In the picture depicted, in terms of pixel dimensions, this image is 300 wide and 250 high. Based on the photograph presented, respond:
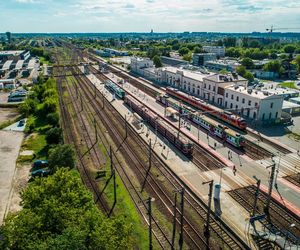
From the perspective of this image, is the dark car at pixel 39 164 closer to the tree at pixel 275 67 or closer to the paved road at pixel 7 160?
the paved road at pixel 7 160

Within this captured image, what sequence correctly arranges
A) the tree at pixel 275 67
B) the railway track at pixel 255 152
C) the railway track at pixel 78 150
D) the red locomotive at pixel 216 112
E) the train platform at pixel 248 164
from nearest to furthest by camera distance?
1. the railway track at pixel 78 150
2. the train platform at pixel 248 164
3. the railway track at pixel 255 152
4. the red locomotive at pixel 216 112
5. the tree at pixel 275 67

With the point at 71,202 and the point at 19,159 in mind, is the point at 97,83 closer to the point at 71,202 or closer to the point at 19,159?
the point at 19,159

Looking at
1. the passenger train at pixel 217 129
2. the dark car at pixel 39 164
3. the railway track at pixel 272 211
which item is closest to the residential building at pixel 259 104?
the passenger train at pixel 217 129

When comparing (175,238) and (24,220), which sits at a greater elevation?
(24,220)

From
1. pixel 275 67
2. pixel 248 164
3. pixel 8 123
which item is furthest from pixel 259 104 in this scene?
pixel 275 67

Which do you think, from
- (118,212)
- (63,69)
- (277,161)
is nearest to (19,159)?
(118,212)

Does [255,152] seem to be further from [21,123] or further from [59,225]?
[21,123]
